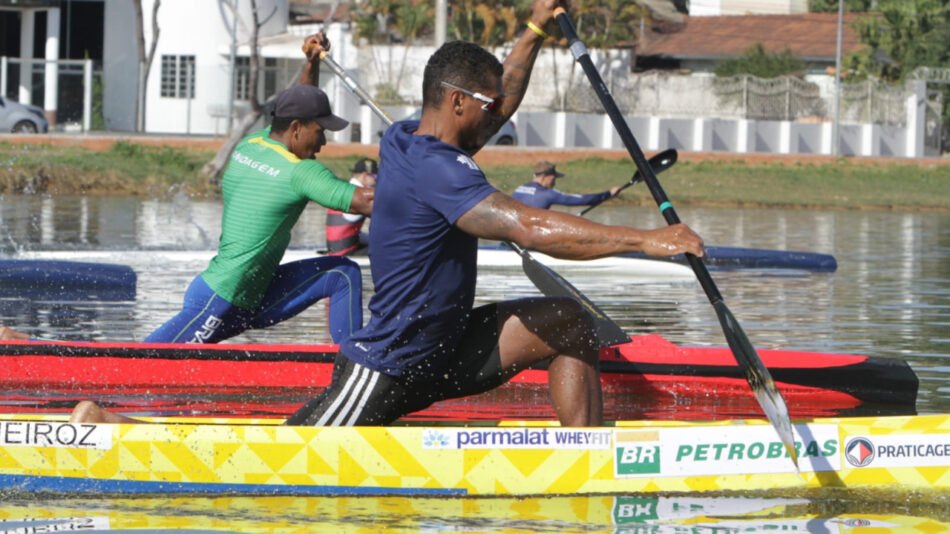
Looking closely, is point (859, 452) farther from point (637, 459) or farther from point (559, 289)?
point (559, 289)

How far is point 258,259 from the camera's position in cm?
757

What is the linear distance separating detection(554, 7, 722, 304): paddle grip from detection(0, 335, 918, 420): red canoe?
7.13 feet

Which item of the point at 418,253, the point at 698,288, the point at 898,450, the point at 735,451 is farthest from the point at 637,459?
the point at 698,288

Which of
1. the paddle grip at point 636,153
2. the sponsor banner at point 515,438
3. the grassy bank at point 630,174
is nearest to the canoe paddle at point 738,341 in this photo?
the paddle grip at point 636,153

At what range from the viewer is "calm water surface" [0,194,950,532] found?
11.0 metres

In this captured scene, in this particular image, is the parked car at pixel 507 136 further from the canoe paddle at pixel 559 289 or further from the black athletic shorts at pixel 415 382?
the black athletic shorts at pixel 415 382

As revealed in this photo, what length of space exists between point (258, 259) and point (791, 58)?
138ft

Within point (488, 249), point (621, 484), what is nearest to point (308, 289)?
point (621, 484)

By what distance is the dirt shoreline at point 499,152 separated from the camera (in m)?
31.1

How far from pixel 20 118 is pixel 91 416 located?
31.5 m

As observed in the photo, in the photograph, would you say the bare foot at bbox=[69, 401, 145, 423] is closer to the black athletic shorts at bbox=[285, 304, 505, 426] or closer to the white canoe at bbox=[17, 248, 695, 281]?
the black athletic shorts at bbox=[285, 304, 505, 426]

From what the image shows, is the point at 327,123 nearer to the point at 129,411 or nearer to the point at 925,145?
the point at 129,411

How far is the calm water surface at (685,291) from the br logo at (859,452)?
18cm

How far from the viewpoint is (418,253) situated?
5.38m
